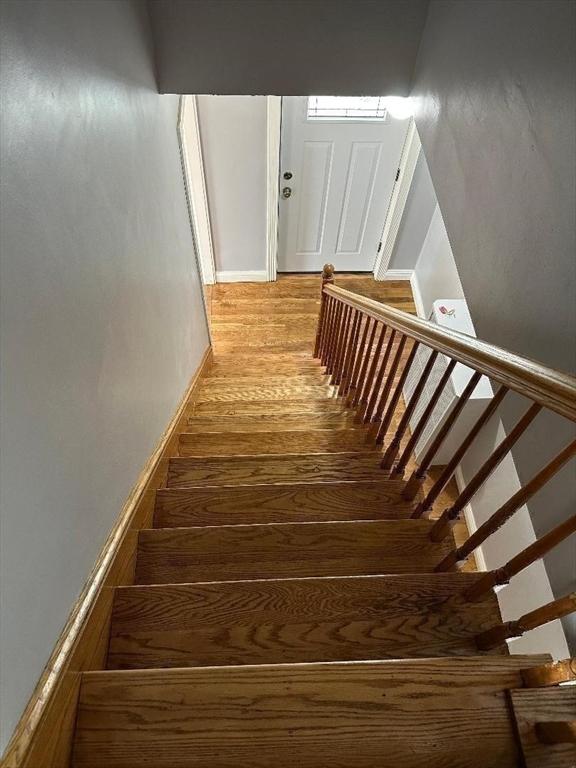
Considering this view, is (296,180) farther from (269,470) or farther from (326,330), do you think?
(269,470)

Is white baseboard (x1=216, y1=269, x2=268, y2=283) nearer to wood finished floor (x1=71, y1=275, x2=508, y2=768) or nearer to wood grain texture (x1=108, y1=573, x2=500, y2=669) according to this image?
wood finished floor (x1=71, y1=275, x2=508, y2=768)

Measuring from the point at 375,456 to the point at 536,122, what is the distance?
54.1 inches

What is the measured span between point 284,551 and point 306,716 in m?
0.59

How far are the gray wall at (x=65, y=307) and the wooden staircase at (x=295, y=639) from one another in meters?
0.23

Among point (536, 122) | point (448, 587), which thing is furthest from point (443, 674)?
point (536, 122)

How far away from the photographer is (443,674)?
1017 mm

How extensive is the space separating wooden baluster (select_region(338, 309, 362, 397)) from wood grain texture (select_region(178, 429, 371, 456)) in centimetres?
57

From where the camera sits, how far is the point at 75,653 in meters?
1.04

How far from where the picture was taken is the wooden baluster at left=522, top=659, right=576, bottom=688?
2.96 feet

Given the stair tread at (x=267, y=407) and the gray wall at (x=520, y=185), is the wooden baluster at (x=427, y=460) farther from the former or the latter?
the stair tread at (x=267, y=407)

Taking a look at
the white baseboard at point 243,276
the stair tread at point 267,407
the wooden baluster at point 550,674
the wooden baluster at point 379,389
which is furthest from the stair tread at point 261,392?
the wooden baluster at point 550,674

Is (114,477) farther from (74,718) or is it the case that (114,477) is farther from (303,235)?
(303,235)

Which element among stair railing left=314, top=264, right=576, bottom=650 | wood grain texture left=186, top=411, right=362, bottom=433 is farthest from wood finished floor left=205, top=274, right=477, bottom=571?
stair railing left=314, top=264, right=576, bottom=650

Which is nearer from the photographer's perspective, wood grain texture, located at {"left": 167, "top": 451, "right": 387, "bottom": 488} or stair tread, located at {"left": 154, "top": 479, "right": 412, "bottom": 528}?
stair tread, located at {"left": 154, "top": 479, "right": 412, "bottom": 528}
